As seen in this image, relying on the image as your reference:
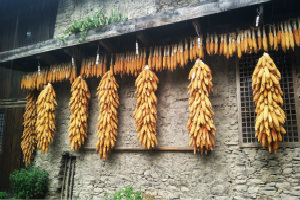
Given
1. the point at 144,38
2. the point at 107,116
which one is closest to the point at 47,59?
the point at 107,116

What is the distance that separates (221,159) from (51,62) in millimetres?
5433

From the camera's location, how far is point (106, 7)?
7625mm

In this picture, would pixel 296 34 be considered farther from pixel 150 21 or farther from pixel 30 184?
pixel 30 184

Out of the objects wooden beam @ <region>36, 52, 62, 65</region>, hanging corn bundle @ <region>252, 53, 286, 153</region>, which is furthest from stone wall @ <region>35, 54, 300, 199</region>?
wooden beam @ <region>36, 52, 62, 65</region>

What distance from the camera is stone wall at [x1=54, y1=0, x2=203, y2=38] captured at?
22.1 feet

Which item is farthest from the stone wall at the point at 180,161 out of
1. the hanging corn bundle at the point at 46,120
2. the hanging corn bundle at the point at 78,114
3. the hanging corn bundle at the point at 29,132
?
the hanging corn bundle at the point at 29,132

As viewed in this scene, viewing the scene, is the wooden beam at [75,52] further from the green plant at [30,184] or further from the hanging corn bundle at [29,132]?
the green plant at [30,184]

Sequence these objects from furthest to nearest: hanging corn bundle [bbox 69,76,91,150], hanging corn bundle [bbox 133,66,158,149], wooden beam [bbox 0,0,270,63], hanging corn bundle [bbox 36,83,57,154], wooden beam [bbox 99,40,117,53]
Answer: hanging corn bundle [bbox 36,83,57,154] → hanging corn bundle [bbox 69,76,91,150] → wooden beam [bbox 99,40,117,53] → hanging corn bundle [bbox 133,66,158,149] → wooden beam [bbox 0,0,270,63]

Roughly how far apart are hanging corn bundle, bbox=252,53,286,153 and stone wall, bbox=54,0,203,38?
3021 millimetres

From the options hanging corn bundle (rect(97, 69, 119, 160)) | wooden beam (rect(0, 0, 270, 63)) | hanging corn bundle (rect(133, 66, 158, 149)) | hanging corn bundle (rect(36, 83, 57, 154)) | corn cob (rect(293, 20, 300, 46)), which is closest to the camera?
corn cob (rect(293, 20, 300, 46))

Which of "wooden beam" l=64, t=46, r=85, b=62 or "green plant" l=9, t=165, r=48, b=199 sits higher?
"wooden beam" l=64, t=46, r=85, b=62

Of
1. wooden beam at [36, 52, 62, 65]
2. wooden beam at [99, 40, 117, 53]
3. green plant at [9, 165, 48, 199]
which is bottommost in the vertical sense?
green plant at [9, 165, 48, 199]

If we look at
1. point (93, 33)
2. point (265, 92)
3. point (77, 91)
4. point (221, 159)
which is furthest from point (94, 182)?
point (265, 92)

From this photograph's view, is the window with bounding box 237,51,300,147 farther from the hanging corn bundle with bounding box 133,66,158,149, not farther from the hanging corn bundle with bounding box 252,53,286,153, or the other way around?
the hanging corn bundle with bounding box 133,66,158,149
